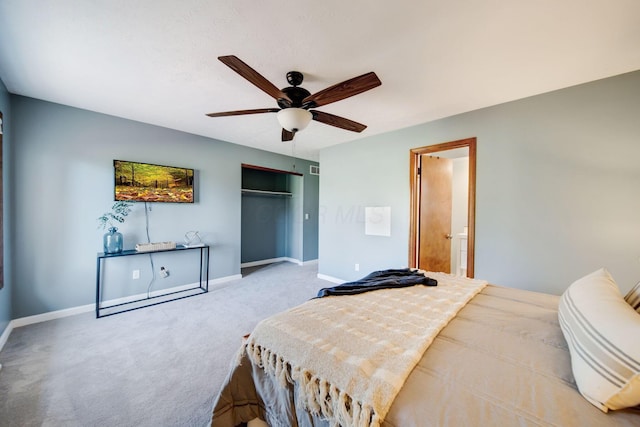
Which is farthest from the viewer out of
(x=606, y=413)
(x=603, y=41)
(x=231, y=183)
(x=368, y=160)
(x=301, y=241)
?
(x=301, y=241)

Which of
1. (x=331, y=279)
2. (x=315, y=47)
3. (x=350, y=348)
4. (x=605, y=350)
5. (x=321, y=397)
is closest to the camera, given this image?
(x=605, y=350)

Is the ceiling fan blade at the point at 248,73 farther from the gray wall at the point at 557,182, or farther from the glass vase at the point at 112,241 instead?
the glass vase at the point at 112,241

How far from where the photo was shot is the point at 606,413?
0.70 metres

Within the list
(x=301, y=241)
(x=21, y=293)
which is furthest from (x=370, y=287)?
(x=301, y=241)

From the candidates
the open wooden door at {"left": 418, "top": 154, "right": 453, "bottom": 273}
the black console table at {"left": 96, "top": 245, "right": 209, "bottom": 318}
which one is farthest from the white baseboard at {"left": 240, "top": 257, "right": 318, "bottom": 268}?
the open wooden door at {"left": 418, "top": 154, "right": 453, "bottom": 273}

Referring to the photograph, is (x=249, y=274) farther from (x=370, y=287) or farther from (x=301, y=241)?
(x=370, y=287)

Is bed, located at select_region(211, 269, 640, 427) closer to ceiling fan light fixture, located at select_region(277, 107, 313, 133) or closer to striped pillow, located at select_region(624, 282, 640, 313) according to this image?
striped pillow, located at select_region(624, 282, 640, 313)

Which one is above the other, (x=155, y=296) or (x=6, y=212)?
(x=6, y=212)

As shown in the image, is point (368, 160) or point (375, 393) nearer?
point (375, 393)

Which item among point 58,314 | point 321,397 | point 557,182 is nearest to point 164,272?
point 58,314

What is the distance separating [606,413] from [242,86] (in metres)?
2.85

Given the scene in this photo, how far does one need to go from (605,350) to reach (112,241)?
4117 millimetres

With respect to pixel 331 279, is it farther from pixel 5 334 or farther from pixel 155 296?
pixel 5 334

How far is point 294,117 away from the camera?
77.5 inches
